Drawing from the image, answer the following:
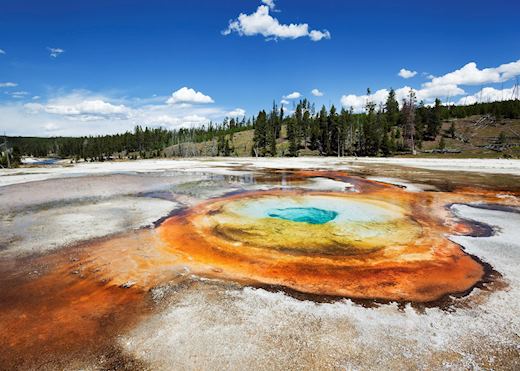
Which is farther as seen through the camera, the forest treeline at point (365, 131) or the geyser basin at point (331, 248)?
the forest treeline at point (365, 131)

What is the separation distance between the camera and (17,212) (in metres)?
13.6

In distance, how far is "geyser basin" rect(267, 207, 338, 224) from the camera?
11.8 metres

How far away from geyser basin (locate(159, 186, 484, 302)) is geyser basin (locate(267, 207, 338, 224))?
38 millimetres

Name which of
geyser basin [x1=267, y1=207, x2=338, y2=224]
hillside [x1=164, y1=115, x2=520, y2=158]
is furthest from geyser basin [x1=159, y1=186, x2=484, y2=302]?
hillside [x1=164, y1=115, x2=520, y2=158]

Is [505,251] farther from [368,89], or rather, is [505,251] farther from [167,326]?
[368,89]

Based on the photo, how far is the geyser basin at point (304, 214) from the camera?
11828 mm

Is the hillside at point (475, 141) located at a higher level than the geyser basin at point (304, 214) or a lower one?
higher

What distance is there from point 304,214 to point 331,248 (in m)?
4.31

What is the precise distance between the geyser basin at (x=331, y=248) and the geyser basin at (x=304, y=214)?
38mm

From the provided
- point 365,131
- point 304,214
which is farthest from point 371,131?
point 304,214

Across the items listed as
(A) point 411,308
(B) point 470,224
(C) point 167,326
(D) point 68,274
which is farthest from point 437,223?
(D) point 68,274

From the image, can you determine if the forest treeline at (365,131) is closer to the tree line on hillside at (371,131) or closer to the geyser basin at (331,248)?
the tree line on hillside at (371,131)

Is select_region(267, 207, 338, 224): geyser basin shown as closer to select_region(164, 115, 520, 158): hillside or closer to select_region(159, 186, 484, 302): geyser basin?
select_region(159, 186, 484, 302): geyser basin

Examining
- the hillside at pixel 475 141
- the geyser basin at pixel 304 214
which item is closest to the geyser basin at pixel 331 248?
the geyser basin at pixel 304 214
